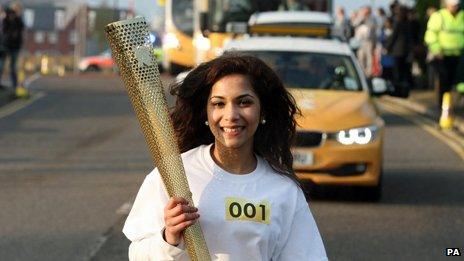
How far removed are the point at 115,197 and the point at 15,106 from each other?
1334 centimetres

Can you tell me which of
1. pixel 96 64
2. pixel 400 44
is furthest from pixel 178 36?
pixel 96 64

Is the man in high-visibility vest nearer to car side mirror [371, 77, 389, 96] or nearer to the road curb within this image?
the road curb

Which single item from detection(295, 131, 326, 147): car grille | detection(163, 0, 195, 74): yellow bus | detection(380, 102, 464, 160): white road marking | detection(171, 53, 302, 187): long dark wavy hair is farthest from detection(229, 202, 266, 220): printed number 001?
detection(163, 0, 195, 74): yellow bus

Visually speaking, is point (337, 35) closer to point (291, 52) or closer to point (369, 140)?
point (291, 52)

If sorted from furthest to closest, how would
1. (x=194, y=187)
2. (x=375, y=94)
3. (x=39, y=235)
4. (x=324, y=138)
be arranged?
(x=375, y=94) → (x=324, y=138) → (x=39, y=235) → (x=194, y=187)

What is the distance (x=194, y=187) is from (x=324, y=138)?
9004 millimetres

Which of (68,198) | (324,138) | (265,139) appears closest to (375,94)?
(324,138)

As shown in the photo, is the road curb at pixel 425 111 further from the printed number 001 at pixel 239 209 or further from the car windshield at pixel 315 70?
the printed number 001 at pixel 239 209

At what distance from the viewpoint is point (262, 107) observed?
459cm

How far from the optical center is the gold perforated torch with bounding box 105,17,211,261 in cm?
396

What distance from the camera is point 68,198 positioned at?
44.6 feet

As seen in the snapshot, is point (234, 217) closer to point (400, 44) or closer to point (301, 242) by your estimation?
point (301, 242)

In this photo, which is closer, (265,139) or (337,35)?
(265,139)

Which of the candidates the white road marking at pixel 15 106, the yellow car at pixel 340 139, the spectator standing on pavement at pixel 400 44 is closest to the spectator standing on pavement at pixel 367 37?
the spectator standing on pavement at pixel 400 44
